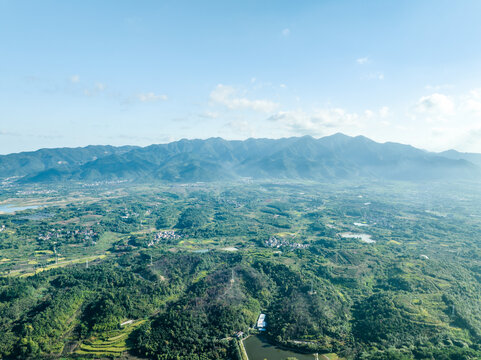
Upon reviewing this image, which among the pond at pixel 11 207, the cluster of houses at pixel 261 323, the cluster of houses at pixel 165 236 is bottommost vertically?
the cluster of houses at pixel 261 323

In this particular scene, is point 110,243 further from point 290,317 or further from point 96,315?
point 290,317

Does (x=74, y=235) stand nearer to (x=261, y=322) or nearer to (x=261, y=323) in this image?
(x=261, y=322)

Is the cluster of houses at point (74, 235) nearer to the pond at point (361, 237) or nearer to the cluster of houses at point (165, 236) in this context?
the cluster of houses at point (165, 236)

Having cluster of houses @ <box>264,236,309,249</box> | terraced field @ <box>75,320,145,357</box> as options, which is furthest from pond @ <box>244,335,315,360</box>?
cluster of houses @ <box>264,236,309,249</box>

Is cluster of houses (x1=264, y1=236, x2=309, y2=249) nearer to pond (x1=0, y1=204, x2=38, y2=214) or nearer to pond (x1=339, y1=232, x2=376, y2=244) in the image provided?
pond (x1=339, y1=232, x2=376, y2=244)

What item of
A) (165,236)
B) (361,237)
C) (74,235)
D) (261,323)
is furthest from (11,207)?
(361,237)

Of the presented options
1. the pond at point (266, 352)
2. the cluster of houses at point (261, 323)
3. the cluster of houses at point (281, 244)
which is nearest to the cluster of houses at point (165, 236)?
the cluster of houses at point (281, 244)
